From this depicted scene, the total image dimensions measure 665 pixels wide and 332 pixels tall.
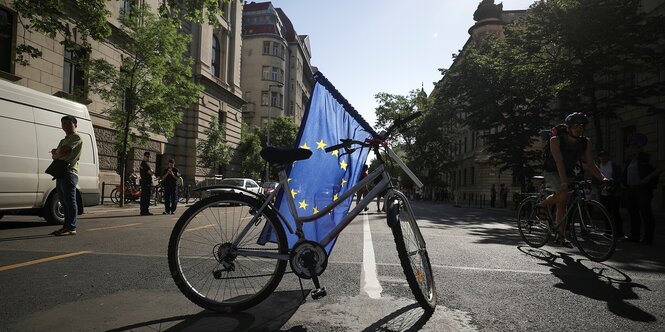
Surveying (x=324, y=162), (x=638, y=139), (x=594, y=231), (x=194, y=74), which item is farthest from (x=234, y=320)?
(x=194, y=74)

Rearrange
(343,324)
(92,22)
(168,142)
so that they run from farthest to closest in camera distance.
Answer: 1. (168,142)
2. (92,22)
3. (343,324)

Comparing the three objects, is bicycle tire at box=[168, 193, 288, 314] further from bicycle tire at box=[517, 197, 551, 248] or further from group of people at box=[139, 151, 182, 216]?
group of people at box=[139, 151, 182, 216]

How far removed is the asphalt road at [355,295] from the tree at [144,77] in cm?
1304

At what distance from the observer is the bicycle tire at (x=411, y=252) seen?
3121mm

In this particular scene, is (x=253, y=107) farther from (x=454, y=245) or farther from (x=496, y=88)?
(x=454, y=245)

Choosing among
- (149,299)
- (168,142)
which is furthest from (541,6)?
(168,142)

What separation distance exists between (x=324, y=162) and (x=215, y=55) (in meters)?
35.9

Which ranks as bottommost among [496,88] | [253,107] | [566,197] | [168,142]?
[566,197]

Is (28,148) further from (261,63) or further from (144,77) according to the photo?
(261,63)

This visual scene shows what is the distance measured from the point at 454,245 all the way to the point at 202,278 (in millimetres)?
4859

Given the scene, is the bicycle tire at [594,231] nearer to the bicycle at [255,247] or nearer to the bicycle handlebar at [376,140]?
the bicycle at [255,247]

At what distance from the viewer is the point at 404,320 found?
3.03m

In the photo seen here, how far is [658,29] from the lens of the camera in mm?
17266

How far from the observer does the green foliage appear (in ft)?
59.2
